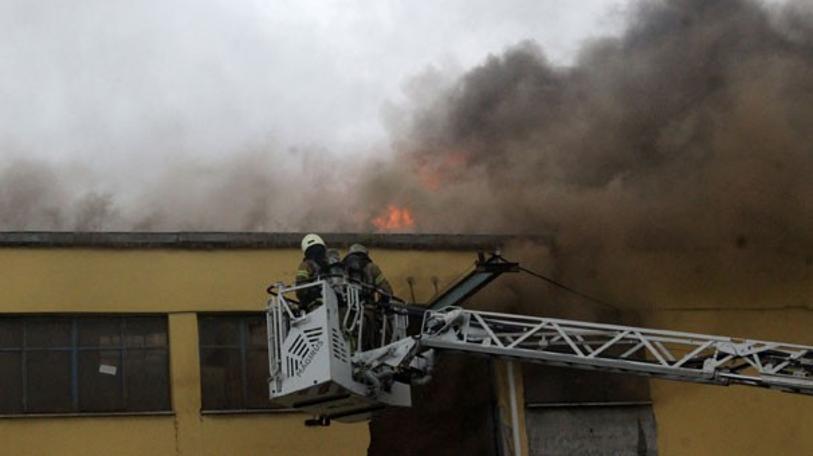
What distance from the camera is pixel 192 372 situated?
17.7m

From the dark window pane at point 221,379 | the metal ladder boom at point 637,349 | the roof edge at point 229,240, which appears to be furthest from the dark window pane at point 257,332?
the metal ladder boom at point 637,349

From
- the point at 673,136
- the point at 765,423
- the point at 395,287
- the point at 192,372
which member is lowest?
the point at 765,423

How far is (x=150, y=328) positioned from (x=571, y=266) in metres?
6.17

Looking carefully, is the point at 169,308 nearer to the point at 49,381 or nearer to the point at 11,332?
the point at 49,381

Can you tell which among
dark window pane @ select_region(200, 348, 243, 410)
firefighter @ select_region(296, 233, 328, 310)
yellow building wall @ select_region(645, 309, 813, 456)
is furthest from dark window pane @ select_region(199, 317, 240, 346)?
yellow building wall @ select_region(645, 309, 813, 456)

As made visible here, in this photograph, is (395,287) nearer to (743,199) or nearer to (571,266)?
(571,266)

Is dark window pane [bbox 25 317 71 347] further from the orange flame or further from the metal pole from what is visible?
the metal pole

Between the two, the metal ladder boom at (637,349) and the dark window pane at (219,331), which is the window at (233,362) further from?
the metal ladder boom at (637,349)

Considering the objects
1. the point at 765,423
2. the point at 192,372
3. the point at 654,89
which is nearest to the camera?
the point at 192,372

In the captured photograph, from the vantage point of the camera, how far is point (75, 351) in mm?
17531

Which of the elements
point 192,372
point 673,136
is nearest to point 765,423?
point 673,136

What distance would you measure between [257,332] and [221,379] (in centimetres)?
85

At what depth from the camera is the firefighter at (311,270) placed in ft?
48.2

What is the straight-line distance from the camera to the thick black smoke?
62.8 feet
